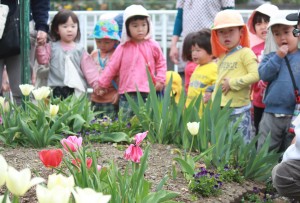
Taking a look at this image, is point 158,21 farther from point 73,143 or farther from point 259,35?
point 73,143

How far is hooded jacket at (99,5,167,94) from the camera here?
6.96 meters

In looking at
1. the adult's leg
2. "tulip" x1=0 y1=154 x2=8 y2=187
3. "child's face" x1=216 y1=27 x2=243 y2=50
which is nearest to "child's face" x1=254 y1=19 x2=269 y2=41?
"child's face" x1=216 y1=27 x2=243 y2=50

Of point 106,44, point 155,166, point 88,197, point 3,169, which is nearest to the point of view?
point 88,197

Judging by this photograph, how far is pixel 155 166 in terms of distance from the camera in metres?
4.49

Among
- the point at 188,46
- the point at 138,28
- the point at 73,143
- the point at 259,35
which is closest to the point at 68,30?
the point at 138,28

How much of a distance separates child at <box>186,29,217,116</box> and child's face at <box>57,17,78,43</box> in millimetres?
1420

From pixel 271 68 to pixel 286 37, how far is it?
28 centimetres

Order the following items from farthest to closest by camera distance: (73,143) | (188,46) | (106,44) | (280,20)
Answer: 1. (106,44)
2. (188,46)
3. (280,20)
4. (73,143)

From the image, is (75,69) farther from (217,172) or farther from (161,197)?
(161,197)

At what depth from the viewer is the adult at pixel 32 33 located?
22.0 feet

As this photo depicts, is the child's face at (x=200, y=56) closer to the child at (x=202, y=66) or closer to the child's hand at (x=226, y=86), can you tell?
the child at (x=202, y=66)

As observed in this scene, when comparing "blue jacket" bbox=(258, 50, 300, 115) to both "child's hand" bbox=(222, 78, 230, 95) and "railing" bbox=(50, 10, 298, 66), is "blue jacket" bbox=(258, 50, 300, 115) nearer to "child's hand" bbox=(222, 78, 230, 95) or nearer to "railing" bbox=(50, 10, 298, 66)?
"child's hand" bbox=(222, 78, 230, 95)

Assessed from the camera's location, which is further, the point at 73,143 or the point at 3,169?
the point at 73,143

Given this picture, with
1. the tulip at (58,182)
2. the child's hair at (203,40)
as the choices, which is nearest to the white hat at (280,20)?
the child's hair at (203,40)
